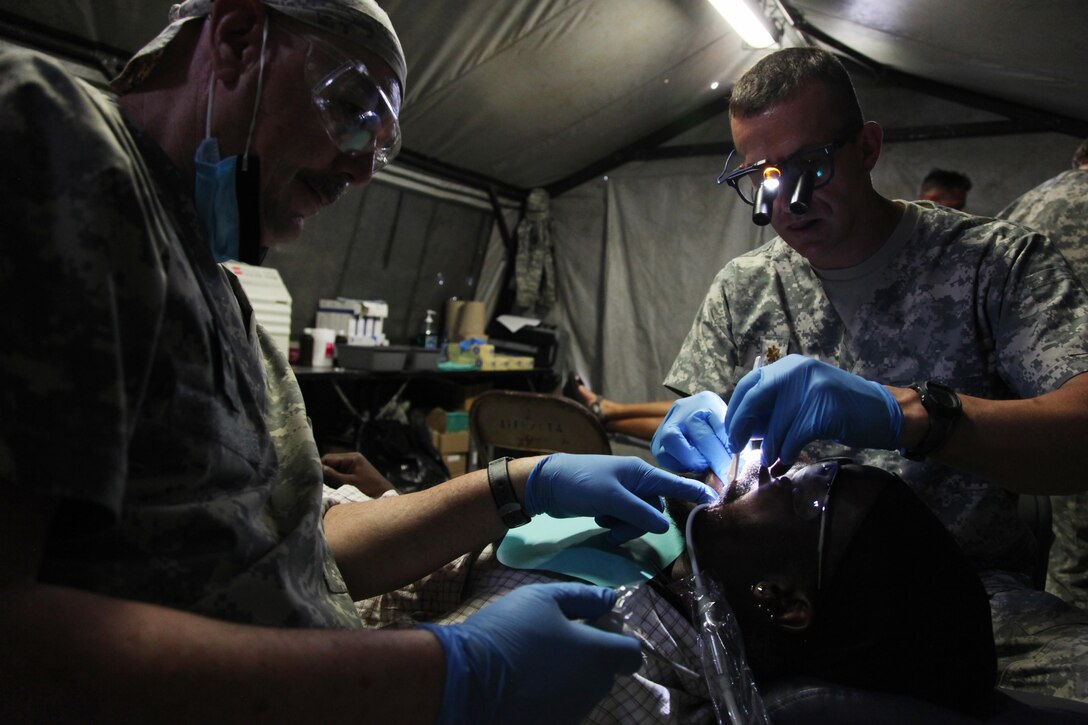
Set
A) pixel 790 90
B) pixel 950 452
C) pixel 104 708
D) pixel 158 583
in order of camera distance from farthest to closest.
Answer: pixel 790 90
pixel 950 452
pixel 158 583
pixel 104 708

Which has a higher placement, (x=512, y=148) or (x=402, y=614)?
(x=512, y=148)

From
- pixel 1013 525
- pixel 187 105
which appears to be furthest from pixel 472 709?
pixel 1013 525

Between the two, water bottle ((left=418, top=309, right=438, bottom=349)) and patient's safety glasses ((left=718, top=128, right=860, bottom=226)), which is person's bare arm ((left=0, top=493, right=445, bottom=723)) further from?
water bottle ((left=418, top=309, right=438, bottom=349))

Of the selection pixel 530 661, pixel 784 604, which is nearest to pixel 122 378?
pixel 530 661

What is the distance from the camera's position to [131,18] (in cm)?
270

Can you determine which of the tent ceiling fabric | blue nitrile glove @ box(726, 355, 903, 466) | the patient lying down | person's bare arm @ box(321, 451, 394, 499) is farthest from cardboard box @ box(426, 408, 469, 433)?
blue nitrile glove @ box(726, 355, 903, 466)

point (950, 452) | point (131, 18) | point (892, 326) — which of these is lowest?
point (950, 452)

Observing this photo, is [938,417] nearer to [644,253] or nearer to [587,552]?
[587,552]

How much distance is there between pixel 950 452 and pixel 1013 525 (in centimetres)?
45

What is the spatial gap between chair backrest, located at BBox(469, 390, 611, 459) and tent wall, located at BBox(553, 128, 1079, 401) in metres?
2.53

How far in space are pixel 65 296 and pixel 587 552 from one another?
1.05 m

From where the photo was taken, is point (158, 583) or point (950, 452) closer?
point (158, 583)

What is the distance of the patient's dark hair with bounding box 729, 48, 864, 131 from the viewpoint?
1.62 metres

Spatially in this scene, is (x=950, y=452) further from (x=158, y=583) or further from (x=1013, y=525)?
(x=158, y=583)
